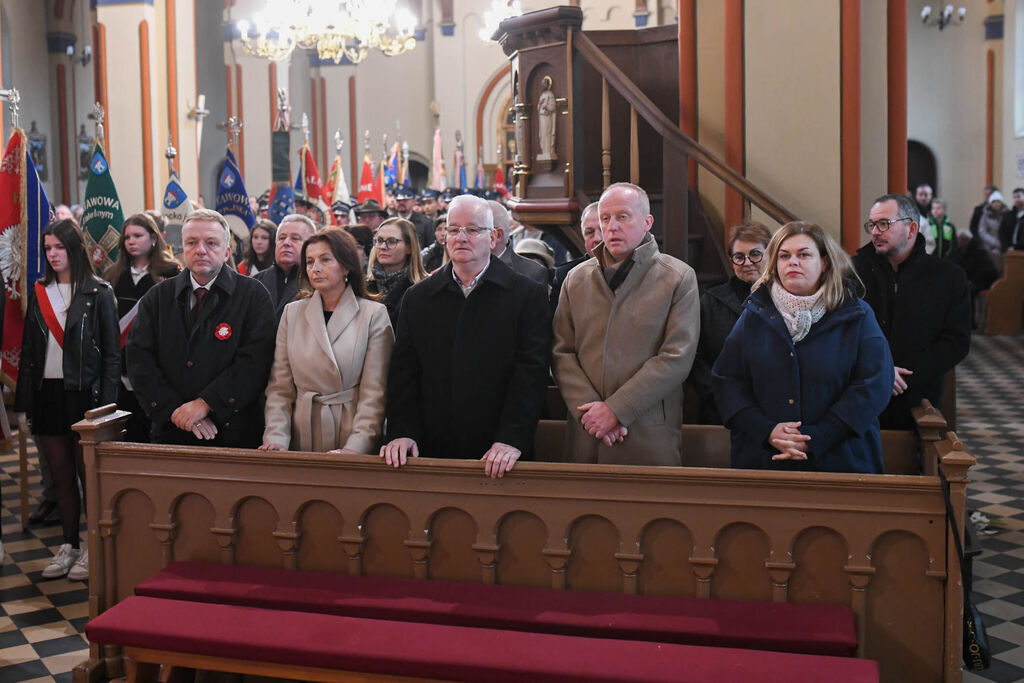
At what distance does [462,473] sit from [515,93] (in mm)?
3194

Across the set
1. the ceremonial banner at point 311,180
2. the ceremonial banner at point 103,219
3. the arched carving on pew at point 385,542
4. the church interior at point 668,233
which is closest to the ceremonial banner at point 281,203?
the church interior at point 668,233

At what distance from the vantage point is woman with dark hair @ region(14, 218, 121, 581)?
15.0ft

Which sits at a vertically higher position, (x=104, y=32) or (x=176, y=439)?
(x=104, y=32)

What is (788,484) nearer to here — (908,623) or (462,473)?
(908,623)

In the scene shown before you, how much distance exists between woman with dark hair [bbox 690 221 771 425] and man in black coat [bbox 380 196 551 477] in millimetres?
908

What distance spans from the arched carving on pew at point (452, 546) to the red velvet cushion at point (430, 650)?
0.36 m

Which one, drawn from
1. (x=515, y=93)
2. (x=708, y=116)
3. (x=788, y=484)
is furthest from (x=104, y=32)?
(x=788, y=484)

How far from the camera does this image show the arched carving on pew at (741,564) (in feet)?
9.74

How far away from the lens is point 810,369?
124 inches

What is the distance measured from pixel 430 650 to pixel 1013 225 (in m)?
12.1

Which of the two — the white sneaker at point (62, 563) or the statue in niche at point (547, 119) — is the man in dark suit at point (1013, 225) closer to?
the statue in niche at point (547, 119)

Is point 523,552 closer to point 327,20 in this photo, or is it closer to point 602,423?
point 602,423

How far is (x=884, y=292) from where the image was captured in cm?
413

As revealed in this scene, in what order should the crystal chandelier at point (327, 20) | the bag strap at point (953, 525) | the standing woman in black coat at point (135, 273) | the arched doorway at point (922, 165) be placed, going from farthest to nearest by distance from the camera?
the arched doorway at point (922, 165)
the crystal chandelier at point (327, 20)
the standing woman in black coat at point (135, 273)
the bag strap at point (953, 525)
